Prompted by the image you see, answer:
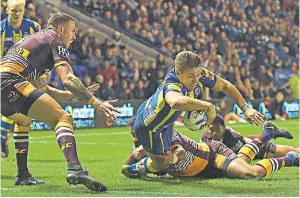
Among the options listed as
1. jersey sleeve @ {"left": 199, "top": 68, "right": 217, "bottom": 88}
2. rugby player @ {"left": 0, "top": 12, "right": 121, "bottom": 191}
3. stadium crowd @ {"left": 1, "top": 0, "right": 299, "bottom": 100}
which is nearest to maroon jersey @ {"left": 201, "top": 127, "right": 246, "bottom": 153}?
jersey sleeve @ {"left": 199, "top": 68, "right": 217, "bottom": 88}

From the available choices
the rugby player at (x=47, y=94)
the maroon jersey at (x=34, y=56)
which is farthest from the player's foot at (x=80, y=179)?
the maroon jersey at (x=34, y=56)

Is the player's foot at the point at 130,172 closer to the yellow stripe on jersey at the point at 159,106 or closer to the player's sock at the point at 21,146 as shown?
the yellow stripe on jersey at the point at 159,106

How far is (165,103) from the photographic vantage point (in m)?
7.97

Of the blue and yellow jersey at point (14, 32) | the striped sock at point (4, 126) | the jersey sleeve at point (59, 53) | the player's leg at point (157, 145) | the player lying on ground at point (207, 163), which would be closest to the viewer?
the jersey sleeve at point (59, 53)

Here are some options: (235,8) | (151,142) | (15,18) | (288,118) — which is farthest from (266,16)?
(151,142)

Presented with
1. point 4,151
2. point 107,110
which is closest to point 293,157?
point 107,110

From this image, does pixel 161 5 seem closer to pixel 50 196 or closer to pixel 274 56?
pixel 274 56

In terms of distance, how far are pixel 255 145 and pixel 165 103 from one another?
2.02 m

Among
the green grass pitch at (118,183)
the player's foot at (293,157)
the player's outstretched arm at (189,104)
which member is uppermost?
the player's outstretched arm at (189,104)

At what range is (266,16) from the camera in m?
34.0

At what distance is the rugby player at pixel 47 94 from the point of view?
281 inches

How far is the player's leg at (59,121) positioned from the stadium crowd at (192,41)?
13.1m

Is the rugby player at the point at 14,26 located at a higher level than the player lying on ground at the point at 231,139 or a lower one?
higher

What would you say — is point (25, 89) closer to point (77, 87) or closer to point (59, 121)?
point (59, 121)
